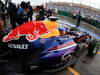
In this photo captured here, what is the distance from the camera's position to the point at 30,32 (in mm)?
4336

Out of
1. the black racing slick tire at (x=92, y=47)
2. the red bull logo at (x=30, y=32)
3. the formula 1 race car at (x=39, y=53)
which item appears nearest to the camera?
the formula 1 race car at (x=39, y=53)

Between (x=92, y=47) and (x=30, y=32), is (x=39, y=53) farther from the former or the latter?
(x=92, y=47)

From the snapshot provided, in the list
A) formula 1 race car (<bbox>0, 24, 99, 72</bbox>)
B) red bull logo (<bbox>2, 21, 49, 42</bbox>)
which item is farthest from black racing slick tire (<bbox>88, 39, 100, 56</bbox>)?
red bull logo (<bbox>2, 21, 49, 42</bbox>)

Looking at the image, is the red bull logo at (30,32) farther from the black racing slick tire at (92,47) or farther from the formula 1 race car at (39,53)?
the black racing slick tire at (92,47)

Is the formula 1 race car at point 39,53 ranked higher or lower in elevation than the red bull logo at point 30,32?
lower

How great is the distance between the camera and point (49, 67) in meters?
4.11

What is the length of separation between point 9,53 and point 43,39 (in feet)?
3.10

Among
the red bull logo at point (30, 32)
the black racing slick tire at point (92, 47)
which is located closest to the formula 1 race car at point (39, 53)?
the red bull logo at point (30, 32)

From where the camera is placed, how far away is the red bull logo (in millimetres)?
4220

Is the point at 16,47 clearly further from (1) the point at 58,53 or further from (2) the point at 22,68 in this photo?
(1) the point at 58,53

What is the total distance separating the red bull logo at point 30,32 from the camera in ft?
13.8

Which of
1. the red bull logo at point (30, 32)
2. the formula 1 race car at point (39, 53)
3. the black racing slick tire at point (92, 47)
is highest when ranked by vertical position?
the red bull logo at point (30, 32)

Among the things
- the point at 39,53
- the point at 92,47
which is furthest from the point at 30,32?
the point at 92,47

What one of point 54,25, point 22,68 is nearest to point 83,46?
point 54,25
